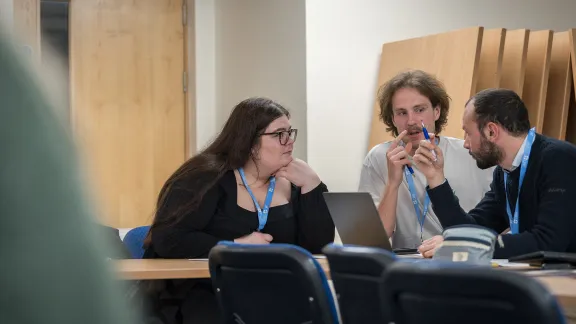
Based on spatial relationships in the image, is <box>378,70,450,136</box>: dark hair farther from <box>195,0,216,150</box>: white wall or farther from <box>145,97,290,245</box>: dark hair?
<box>195,0,216,150</box>: white wall

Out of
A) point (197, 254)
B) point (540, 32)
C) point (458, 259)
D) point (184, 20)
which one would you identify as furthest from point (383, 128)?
point (458, 259)

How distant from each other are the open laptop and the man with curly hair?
597 mm

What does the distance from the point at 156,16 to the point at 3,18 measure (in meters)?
5.68

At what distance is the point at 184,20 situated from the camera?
5.89 metres

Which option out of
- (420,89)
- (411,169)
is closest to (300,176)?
(411,169)

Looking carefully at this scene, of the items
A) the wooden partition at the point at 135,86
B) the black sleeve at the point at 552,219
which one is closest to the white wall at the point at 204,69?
the wooden partition at the point at 135,86

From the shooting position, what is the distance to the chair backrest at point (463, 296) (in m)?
1.28

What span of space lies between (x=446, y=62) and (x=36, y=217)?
5135mm

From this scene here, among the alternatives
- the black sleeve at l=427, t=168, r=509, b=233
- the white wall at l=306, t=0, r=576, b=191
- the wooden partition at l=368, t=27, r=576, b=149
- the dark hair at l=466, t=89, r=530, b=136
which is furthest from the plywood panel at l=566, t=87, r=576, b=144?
the dark hair at l=466, t=89, r=530, b=136

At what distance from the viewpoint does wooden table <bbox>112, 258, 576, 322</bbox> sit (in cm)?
205

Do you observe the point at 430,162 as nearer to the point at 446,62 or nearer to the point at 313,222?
the point at 313,222

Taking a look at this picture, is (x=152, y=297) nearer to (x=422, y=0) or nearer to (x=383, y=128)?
(x=383, y=128)

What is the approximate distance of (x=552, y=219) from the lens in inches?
122

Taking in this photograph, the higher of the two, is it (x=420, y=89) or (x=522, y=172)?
(x=420, y=89)
